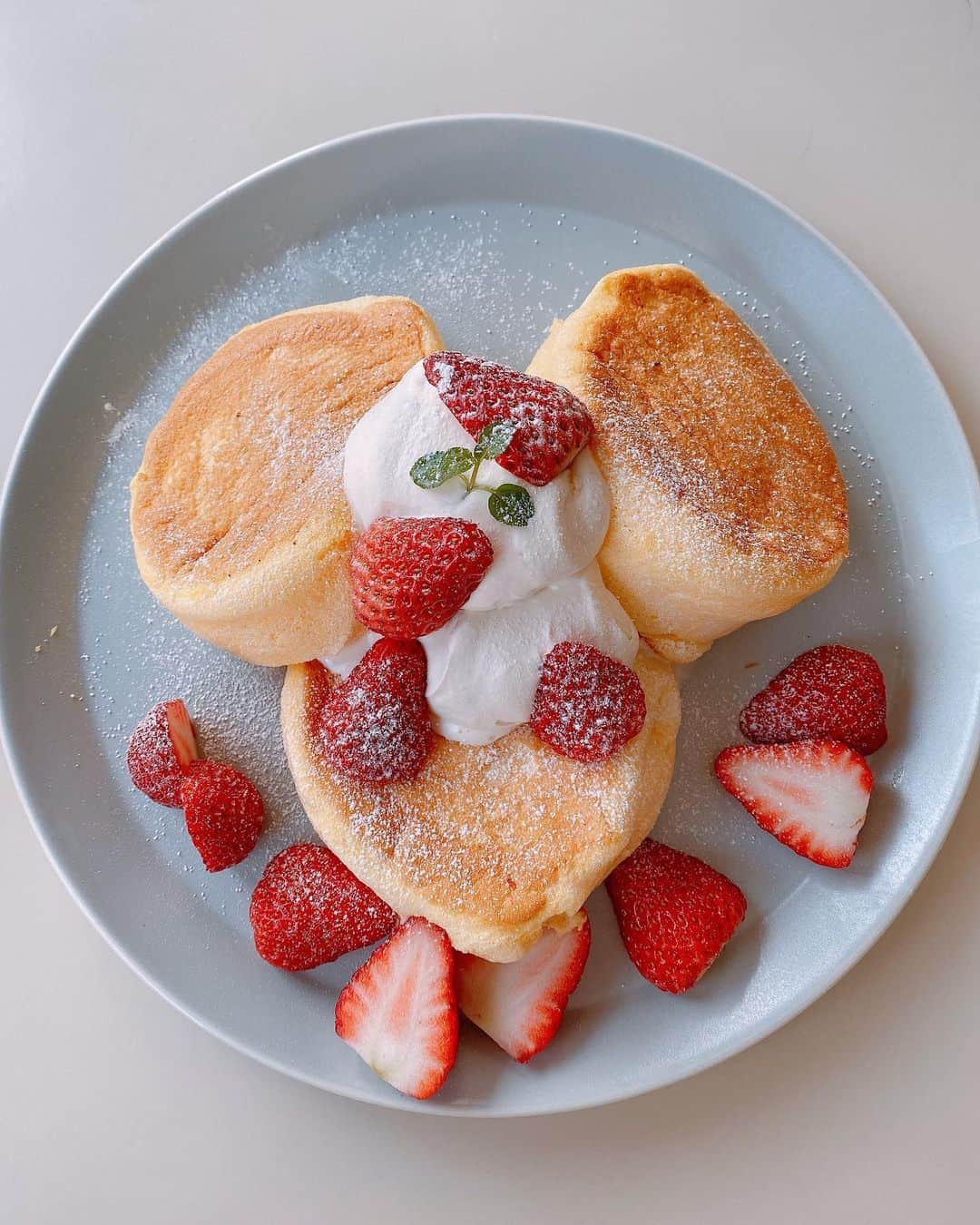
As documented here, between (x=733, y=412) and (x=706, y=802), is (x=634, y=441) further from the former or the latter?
(x=706, y=802)

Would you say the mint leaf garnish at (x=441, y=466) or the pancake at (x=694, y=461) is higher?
the mint leaf garnish at (x=441, y=466)

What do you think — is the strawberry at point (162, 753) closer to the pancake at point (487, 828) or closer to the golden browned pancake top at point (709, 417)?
the pancake at point (487, 828)

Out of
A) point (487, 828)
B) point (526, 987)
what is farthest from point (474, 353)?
point (526, 987)

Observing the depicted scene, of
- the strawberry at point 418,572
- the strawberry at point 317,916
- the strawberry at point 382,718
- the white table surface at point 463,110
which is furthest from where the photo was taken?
the white table surface at point 463,110

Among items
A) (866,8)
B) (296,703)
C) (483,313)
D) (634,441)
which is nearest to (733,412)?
(634,441)

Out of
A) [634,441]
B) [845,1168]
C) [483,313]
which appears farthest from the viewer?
[483,313]

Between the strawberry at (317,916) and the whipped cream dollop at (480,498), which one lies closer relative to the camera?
the whipped cream dollop at (480,498)

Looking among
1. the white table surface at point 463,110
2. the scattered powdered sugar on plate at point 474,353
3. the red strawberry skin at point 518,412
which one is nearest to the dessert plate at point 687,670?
the scattered powdered sugar on plate at point 474,353

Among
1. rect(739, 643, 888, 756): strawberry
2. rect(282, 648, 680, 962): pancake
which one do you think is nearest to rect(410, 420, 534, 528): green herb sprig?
rect(282, 648, 680, 962): pancake
